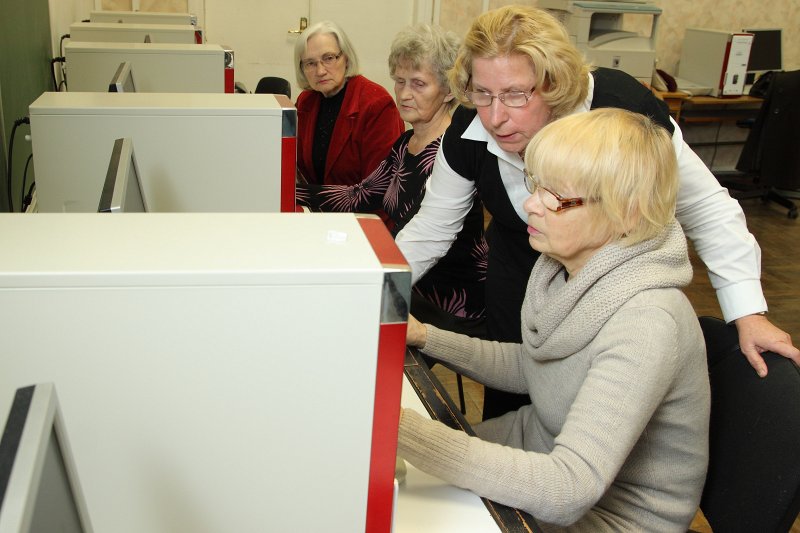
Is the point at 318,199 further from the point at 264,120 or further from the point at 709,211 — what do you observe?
the point at 709,211

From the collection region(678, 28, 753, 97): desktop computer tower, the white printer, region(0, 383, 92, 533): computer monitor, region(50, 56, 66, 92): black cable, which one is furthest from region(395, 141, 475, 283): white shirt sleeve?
region(678, 28, 753, 97): desktop computer tower

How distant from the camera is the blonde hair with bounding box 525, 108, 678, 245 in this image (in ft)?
3.70

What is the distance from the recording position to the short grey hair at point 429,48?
2223 mm

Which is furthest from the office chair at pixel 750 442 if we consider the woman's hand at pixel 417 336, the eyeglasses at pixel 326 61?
the eyeglasses at pixel 326 61

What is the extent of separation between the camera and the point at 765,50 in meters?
5.53

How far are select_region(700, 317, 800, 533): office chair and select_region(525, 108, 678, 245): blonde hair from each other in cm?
31

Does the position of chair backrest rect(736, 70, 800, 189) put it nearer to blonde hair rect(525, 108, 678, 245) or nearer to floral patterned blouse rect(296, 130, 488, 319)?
floral patterned blouse rect(296, 130, 488, 319)

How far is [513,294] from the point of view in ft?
5.72

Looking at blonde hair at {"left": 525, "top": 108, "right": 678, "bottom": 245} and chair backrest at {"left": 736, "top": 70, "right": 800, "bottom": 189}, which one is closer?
blonde hair at {"left": 525, "top": 108, "right": 678, "bottom": 245}

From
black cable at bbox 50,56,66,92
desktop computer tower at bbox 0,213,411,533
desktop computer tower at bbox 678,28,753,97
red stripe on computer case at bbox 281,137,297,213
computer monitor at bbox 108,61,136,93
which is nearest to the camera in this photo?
desktop computer tower at bbox 0,213,411,533

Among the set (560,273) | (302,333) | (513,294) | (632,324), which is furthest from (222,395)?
(513,294)

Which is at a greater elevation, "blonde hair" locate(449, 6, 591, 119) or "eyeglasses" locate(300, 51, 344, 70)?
"blonde hair" locate(449, 6, 591, 119)

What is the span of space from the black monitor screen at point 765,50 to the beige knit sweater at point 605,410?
487cm

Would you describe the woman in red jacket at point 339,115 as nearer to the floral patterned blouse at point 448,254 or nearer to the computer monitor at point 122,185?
the floral patterned blouse at point 448,254
